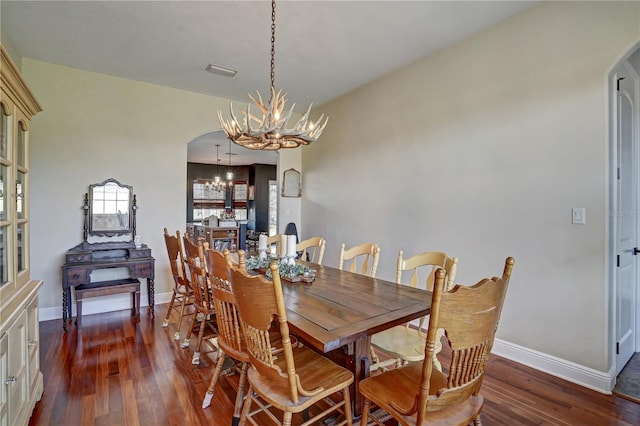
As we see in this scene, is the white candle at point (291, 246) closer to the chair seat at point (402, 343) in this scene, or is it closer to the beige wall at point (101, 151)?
the chair seat at point (402, 343)

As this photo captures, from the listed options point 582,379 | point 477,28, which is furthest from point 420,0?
point 582,379

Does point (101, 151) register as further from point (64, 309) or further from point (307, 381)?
point (307, 381)

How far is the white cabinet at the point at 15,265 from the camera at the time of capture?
156 centimetres

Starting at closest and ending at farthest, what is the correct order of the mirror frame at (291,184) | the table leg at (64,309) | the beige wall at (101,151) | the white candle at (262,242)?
the white candle at (262,242) → the table leg at (64,309) → the beige wall at (101,151) → the mirror frame at (291,184)

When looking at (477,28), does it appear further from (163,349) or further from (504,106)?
(163,349)

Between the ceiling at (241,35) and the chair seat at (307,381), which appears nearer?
the chair seat at (307,381)

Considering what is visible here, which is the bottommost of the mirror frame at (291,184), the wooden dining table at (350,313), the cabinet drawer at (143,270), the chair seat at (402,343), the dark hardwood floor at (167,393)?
the dark hardwood floor at (167,393)

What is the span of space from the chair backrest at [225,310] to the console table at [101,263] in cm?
243

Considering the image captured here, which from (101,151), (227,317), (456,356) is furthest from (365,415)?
(101,151)

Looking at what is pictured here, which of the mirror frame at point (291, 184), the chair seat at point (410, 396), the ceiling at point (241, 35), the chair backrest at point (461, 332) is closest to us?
the chair backrest at point (461, 332)

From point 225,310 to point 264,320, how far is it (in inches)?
22.4

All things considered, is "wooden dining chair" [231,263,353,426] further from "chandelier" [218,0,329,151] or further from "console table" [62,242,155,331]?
"console table" [62,242,155,331]

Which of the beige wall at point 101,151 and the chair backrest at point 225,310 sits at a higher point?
the beige wall at point 101,151

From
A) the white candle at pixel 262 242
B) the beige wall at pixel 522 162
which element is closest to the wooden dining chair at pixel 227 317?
the white candle at pixel 262 242
